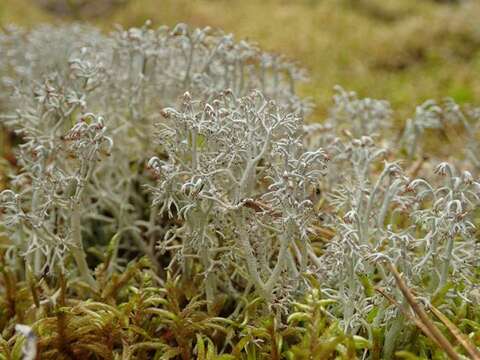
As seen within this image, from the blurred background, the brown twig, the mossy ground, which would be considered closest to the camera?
the brown twig

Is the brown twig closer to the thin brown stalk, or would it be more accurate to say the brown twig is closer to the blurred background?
the thin brown stalk

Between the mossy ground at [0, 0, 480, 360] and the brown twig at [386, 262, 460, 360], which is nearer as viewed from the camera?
the brown twig at [386, 262, 460, 360]

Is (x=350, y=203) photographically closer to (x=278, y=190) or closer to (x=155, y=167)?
(x=278, y=190)

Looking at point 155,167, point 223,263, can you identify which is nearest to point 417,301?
point 223,263

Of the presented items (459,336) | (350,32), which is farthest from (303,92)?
(459,336)

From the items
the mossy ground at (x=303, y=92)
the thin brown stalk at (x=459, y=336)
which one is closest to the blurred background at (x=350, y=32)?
the mossy ground at (x=303, y=92)

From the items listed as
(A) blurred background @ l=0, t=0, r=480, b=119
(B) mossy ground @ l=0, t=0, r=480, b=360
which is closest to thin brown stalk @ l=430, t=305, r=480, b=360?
(B) mossy ground @ l=0, t=0, r=480, b=360

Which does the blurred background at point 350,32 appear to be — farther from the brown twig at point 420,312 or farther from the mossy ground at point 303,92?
the brown twig at point 420,312

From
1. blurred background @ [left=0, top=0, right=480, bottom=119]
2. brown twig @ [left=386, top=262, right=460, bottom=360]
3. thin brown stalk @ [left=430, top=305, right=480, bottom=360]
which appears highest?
brown twig @ [left=386, top=262, right=460, bottom=360]
